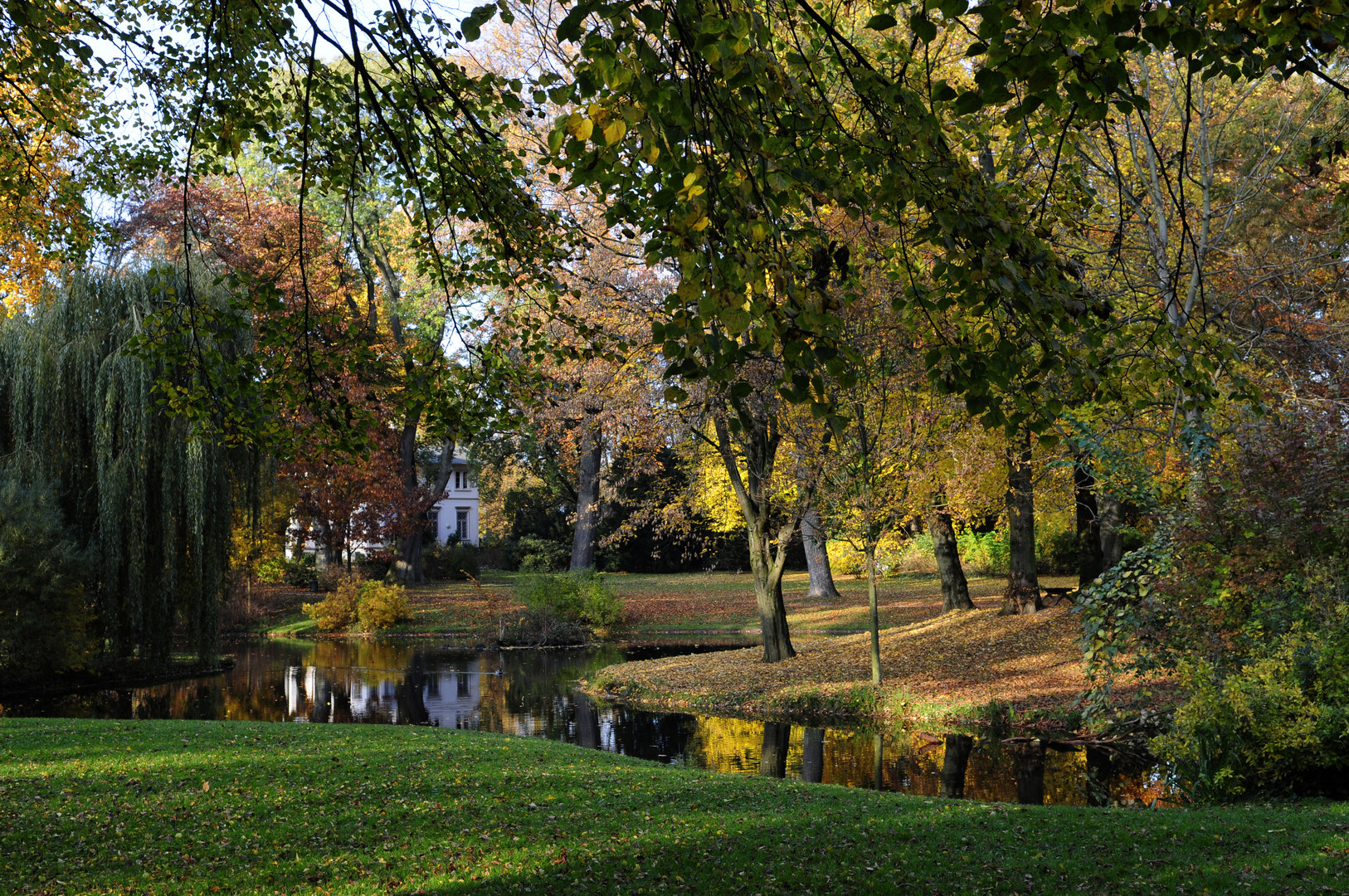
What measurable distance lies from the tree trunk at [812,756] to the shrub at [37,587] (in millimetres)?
11635

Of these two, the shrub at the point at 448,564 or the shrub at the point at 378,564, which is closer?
the shrub at the point at 378,564

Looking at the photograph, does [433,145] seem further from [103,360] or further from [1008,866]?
[103,360]

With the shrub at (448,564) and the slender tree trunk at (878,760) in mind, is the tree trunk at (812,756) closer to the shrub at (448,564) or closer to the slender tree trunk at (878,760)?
the slender tree trunk at (878,760)

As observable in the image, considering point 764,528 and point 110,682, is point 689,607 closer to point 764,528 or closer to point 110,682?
point 764,528

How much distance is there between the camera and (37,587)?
14875mm

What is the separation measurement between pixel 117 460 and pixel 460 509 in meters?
40.2

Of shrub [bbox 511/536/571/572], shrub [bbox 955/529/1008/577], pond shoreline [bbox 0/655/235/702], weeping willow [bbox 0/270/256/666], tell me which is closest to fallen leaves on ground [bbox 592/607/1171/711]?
weeping willow [bbox 0/270/256/666]

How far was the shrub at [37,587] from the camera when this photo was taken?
14.7 m

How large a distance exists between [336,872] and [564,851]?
4.36 ft

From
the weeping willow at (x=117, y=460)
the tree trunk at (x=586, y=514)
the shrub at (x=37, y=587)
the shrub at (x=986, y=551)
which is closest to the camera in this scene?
the shrub at (x=37, y=587)

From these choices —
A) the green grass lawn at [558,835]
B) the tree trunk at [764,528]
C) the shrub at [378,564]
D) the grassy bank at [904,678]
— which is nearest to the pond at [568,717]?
the grassy bank at [904,678]

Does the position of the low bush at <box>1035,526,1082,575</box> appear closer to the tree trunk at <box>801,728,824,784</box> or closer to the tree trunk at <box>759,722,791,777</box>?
the tree trunk at <box>759,722,791,777</box>

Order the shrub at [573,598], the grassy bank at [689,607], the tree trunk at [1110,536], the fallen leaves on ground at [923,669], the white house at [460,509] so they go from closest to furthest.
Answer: the fallen leaves on ground at [923,669] → the tree trunk at [1110,536] → the shrub at [573,598] → the grassy bank at [689,607] → the white house at [460,509]

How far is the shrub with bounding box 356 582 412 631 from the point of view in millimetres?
25969
